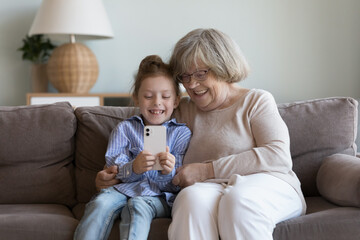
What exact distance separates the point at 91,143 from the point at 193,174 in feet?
1.71

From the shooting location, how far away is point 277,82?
3.88 meters

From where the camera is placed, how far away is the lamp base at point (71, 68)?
3.52m

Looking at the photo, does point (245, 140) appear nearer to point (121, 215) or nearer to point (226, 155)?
point (226, 155)

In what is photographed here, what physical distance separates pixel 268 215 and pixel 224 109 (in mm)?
484

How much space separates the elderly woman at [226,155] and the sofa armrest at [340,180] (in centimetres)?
13

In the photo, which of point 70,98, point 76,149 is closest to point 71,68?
point 70,98

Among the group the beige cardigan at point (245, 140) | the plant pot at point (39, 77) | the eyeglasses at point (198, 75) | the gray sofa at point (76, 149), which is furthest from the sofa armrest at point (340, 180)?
the plant pot at point (39, 77)

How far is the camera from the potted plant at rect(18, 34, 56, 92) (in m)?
3.72

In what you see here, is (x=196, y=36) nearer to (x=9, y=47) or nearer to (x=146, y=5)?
(x=146, y=5)

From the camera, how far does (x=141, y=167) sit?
172 cm

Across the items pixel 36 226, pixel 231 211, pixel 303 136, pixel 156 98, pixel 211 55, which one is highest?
pixel 211 55

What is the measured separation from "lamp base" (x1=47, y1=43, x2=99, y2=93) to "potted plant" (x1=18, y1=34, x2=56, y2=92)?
0.19 m

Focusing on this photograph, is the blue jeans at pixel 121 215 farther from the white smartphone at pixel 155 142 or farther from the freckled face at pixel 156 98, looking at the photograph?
the freckled face at pixel 156 98

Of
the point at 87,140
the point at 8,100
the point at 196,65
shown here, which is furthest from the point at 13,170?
the point at 8,100
